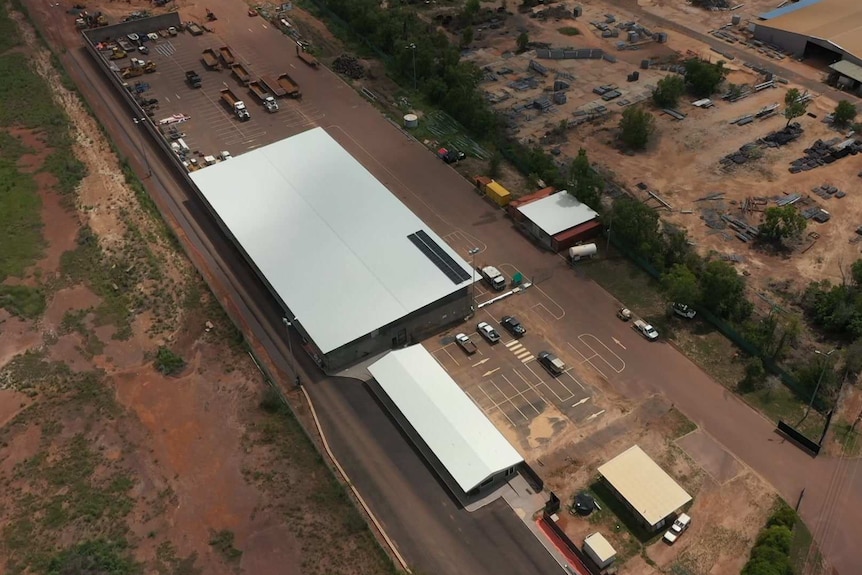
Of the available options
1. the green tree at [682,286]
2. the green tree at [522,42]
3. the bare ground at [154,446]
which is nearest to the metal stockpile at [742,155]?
the green tree at [682,286]

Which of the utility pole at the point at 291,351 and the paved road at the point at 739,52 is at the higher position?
the paved road at the point at 739,52

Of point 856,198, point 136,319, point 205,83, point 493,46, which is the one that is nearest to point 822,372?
point 856,198

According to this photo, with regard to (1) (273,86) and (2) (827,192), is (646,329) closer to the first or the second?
(2) (827,192)

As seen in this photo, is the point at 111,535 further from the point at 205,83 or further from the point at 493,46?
the point at 493,46

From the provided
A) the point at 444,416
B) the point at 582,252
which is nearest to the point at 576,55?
the point at 582,252

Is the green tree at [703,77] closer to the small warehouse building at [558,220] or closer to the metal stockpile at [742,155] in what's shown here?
the metal stockpile at [742,155]
